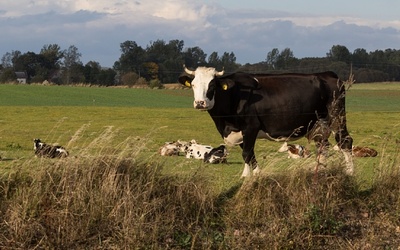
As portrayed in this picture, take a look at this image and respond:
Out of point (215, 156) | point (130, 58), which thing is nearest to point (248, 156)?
point (215, 156)

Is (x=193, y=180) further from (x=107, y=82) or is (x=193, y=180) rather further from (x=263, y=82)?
(x=107, y=82)

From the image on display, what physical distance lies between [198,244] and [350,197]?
11.9 ft

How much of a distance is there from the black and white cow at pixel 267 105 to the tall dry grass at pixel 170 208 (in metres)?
2.12

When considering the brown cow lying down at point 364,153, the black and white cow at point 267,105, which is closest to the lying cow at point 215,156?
the black and white cow at point 267,105

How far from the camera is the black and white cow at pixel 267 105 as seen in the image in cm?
1584

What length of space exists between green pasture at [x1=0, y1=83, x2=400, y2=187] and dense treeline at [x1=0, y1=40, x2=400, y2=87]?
316 cm

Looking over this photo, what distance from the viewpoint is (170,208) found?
12.4 meters

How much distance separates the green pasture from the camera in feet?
51.3

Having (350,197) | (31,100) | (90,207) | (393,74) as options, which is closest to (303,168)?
(350,197)

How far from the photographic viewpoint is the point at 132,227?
38.2 feet

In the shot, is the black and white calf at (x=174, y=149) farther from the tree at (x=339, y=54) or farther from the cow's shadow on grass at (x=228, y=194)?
the tree at (x=339, y=54)

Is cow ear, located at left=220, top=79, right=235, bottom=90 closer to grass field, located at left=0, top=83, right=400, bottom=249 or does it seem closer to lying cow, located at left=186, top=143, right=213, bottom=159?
grass field, located at left=0, top=83, right=400, bottom=249

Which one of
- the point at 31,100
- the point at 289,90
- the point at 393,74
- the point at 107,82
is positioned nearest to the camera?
the point at 289,90

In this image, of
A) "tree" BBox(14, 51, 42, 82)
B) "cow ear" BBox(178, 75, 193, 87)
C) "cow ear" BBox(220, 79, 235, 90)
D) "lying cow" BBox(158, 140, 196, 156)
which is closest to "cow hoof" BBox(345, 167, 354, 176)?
"cow ear" BBox(220, 79, 235, 90)
